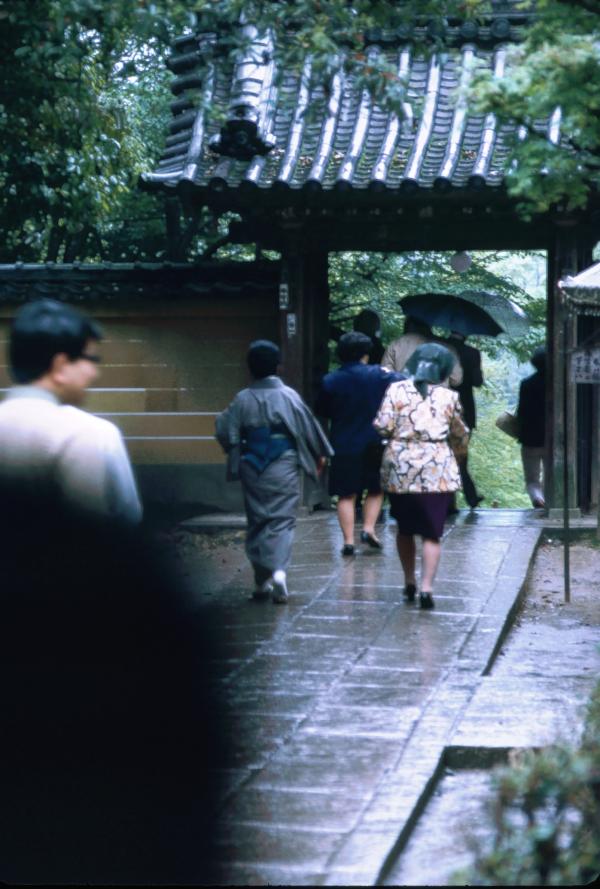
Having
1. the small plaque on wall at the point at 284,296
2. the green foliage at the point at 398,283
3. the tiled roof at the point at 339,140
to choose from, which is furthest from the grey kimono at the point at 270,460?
the green foliage at the point at 398,283

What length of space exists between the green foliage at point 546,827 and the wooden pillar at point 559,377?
874 cm

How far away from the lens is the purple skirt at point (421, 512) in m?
9.45

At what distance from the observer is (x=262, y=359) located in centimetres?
976

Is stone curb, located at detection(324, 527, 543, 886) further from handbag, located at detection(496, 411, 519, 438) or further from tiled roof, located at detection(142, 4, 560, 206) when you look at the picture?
handbag, located at detection(496, 411, 519, 438)

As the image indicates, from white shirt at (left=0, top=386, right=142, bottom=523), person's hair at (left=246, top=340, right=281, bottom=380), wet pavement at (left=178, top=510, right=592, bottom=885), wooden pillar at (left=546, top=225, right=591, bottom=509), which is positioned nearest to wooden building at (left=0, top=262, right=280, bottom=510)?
wet pavement at (left=178, top=510, right=592, bottom=885)

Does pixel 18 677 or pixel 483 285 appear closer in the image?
pixel 18 677

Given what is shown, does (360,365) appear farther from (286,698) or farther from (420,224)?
(286,698)

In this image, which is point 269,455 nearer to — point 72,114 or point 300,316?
point 300,316

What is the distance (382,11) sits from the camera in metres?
7.27

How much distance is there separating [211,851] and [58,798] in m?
0.83

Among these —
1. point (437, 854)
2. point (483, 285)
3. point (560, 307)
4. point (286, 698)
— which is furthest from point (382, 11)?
point (483, 285)

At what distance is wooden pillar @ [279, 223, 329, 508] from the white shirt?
373 inches

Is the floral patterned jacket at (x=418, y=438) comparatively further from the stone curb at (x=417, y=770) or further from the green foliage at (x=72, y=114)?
the green foliage at (x=72, y=114)

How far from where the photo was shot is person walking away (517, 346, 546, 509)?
14984 mm
